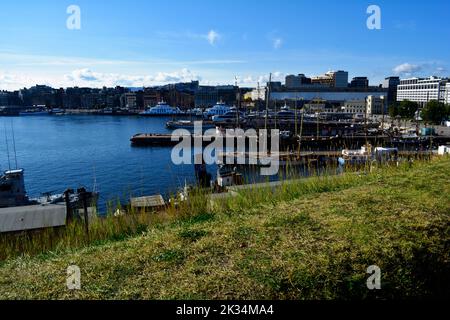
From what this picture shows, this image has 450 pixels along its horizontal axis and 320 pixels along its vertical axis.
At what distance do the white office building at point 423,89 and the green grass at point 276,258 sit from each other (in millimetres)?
85409

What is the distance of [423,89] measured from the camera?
85.2m

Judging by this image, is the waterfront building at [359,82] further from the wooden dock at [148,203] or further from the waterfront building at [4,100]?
the wooden dock at [148,203]

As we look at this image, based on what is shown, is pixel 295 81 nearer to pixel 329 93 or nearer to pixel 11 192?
pixel 329 93

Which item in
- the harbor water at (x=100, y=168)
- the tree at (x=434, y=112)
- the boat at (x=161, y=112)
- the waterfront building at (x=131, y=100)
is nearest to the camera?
the harbor water at (x=100, y=168)

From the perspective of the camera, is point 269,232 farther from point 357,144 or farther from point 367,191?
point 357,144

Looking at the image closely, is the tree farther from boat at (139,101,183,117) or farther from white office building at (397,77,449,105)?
boat at (139,101,183,117)

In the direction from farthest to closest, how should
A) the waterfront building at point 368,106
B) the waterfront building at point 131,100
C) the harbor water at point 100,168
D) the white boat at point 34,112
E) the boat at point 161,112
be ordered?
the waterfront building at point 131,100, the white boat at point 34,112, the boat at point 161,112, the waterfront building at point 368,106, the harbor water at point 100,168

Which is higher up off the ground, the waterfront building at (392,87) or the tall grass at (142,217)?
the waterfront building at (392,87)

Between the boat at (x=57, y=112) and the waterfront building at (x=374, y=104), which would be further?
the boat at (x=57, y=112)

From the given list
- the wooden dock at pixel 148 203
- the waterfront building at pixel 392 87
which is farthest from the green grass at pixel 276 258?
the waterfront building at pixel 392 87

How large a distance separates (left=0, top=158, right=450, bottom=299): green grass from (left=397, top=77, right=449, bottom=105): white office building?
85409 millimetres

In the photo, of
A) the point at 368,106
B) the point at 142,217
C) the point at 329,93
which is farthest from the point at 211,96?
the point at 142,217

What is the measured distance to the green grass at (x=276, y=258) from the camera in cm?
251

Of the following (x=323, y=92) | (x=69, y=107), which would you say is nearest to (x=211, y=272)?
(x=323, y=92)
